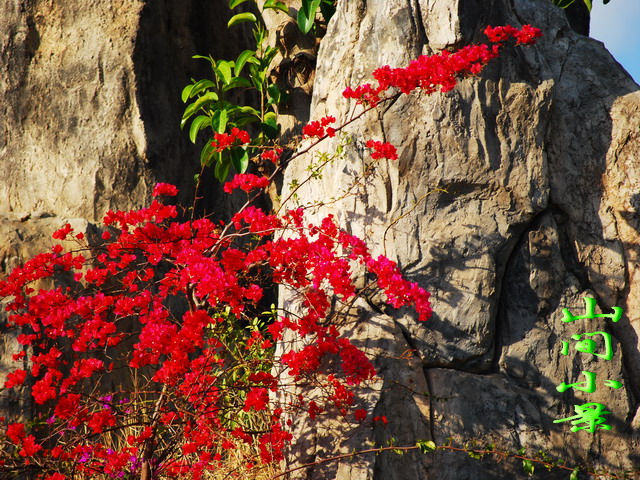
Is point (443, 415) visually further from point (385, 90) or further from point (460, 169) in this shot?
point (385, 90)

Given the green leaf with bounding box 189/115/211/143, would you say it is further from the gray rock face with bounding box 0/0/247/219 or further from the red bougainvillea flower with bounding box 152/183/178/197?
the red bougainvillea flower with bounding box 152/183/178/197

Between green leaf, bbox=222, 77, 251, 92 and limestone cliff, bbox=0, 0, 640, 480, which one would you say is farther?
green leaf, bbox=222, 77, 251, 92

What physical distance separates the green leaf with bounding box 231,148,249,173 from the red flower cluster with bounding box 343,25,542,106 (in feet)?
4.36

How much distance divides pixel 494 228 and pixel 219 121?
2.05 metres

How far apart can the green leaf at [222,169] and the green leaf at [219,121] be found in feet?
→ 0.67

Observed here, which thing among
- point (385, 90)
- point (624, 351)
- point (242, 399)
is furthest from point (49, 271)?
point (624, 351)

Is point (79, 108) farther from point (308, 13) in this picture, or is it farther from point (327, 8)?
point (327, 8)

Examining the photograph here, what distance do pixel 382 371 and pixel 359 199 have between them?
34.0 inches

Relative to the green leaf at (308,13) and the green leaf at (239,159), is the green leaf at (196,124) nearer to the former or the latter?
the green leaf at (239,159)

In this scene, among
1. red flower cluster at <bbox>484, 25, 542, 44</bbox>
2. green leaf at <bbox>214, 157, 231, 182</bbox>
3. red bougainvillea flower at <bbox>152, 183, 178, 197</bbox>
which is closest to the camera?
red bougainvillea flower at <bbox>152, 183, 178, 197</bbox>

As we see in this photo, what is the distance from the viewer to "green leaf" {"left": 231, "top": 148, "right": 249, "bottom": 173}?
4457 mm

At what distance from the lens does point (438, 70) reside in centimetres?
312

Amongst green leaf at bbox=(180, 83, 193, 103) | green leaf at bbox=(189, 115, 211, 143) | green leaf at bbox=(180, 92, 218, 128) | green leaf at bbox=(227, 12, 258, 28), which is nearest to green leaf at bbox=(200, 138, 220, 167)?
green leaf at bbox=(189, 115, 211, 143)

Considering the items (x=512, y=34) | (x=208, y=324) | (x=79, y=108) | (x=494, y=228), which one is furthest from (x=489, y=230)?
(x=79, y=108)
